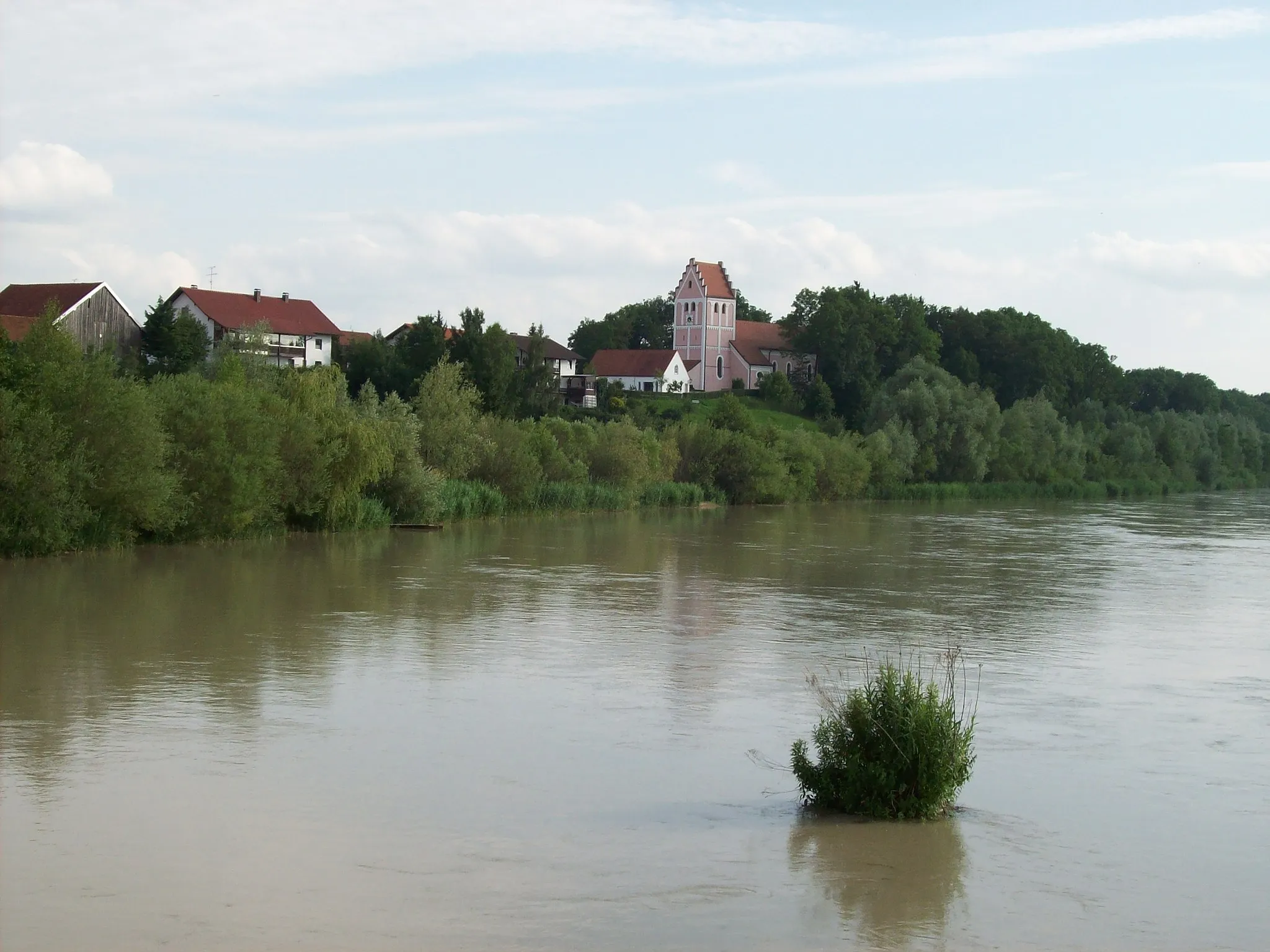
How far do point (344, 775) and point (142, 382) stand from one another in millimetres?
25513

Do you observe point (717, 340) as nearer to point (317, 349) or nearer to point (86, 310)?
point (317, 349)

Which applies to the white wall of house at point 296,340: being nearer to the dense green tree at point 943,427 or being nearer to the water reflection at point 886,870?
the dense green tree at point 943,427

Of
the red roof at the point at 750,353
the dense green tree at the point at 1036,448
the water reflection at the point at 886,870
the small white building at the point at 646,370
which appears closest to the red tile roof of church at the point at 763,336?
the red roof at the point at 750,353

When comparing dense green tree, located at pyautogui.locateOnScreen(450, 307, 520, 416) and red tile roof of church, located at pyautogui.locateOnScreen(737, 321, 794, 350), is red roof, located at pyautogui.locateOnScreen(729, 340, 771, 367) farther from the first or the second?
dense green tree, located at pyautogui.locateOnScreen(450, 307, 520, 416)

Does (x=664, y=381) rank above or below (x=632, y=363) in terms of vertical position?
below

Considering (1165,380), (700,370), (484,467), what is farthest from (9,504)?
(1165,380)

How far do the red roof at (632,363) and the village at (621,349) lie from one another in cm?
8

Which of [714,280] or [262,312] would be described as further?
[714,280]

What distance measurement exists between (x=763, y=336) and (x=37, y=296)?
68.8 m

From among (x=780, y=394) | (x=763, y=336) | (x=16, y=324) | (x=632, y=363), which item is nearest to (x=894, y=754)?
(x=16, y=324)

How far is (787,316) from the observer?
4377 inches

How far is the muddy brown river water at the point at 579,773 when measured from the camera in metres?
8.82

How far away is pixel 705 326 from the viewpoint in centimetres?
11306

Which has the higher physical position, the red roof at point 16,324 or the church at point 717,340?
the church at point 717,340
